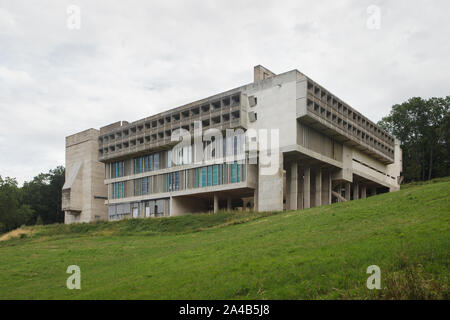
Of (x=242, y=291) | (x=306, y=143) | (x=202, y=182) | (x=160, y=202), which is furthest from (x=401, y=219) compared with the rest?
(x=160, y=202)

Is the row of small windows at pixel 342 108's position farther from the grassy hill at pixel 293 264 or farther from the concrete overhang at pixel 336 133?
the grassy hill at pixel 293 264

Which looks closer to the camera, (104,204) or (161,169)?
(161,169)

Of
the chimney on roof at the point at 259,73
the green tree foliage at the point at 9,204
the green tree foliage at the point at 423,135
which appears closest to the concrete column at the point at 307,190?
the chimney on roof at the point at 259,73

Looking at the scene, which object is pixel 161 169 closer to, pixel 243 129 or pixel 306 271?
pixel 243 129

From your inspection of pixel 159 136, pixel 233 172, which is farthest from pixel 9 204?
pixel 233 172

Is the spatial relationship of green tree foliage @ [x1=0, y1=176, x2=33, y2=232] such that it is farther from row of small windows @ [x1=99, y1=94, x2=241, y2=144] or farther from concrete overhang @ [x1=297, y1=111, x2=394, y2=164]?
concrete overhang @ [x1=297, y1=111, x2=394, y2=164]

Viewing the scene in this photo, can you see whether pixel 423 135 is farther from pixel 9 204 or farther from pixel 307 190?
pixel 9 204

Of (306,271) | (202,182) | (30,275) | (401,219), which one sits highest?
(202,182)

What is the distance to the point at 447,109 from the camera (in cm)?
7838

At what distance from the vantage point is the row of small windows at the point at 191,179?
51.2 metres

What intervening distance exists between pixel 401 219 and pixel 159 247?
15.6 meters

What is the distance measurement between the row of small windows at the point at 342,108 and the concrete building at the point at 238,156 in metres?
0.13

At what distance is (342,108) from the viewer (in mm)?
55250
